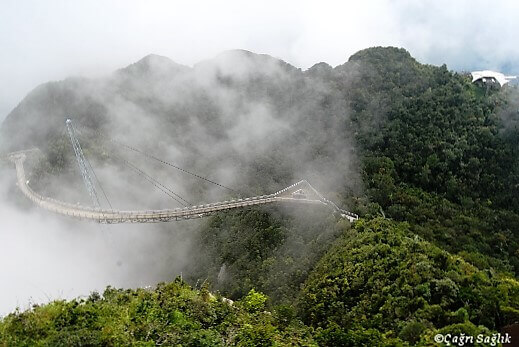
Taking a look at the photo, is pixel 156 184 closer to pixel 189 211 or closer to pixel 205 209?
pixel 189 211

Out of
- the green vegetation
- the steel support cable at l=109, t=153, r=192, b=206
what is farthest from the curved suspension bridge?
the green vegetation

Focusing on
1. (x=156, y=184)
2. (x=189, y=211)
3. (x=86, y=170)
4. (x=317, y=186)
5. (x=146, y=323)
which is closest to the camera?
(x=146, y=323)

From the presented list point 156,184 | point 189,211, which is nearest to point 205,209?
point 189,211

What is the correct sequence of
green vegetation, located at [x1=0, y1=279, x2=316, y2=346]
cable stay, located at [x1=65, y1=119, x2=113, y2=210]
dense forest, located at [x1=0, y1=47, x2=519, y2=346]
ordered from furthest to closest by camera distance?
cable stay, located at [x1=65, y1=119, x2=113, y2=210], dense forest, located at [x1=0, y1=47, x2=519, y2=346], green vegetation, located at [x1=0, y1=279, x2=316, y2=346]

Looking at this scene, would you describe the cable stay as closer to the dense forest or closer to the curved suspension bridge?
the dense forest

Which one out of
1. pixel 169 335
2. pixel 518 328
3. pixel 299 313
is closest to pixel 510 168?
pixel 299 313

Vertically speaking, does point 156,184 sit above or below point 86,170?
below

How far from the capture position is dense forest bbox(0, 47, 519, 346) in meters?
14.7

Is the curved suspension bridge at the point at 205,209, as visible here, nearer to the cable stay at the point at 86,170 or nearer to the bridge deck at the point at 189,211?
the bridge deck at the point at 189,211

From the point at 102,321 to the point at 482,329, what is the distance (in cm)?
928

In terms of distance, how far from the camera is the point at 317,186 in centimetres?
4075

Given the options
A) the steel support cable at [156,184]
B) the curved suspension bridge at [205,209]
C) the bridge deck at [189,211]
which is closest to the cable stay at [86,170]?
the steel support cable at [156,184]

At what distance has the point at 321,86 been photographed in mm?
52750

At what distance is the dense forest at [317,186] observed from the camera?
14664 mm
